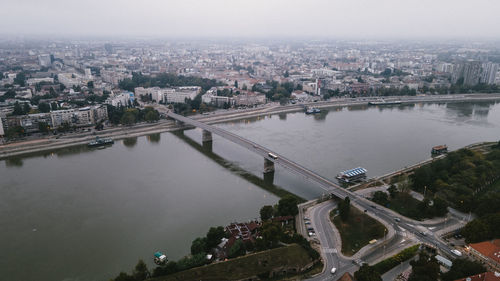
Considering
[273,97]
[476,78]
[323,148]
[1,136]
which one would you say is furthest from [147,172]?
[476,78]

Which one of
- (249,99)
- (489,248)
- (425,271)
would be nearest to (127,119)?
(249,99)

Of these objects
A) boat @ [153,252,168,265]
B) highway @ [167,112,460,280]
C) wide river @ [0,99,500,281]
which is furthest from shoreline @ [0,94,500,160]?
boat @ [153,252,168,265]

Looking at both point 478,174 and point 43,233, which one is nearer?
point 43,233

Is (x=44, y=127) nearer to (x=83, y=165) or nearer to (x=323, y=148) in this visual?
(x=83, y=165)

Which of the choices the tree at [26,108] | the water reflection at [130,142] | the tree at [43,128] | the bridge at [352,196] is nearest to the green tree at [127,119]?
the water reflection at [130,142]

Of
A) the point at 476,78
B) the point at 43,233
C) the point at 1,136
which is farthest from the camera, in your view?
A: the point at 476,78

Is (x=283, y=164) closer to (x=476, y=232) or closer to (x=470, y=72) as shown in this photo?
(x=476, y=232)

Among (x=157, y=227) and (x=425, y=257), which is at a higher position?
(x=425, y=257)

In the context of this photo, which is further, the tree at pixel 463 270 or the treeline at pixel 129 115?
the treeline at pixel 129 115

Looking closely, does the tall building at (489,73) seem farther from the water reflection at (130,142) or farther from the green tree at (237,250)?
the green tree at (237,250)
